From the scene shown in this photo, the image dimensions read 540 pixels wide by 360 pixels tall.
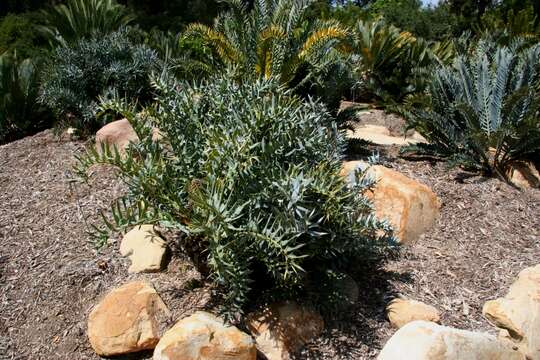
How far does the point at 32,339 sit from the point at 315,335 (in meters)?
1.62

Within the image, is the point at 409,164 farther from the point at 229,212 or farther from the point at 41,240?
the point at 41,240

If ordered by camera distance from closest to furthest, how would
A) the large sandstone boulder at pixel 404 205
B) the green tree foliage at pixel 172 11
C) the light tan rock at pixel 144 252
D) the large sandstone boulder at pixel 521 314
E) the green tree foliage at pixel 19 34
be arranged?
the large sandstone boulder at pixel 521 314 → the light tan rock at pixel 144 252 → the large sandstone boulder at pixel 404 205 → the green tree foliage at pixel 19 34 → the green tree foliage at pixel 172 11

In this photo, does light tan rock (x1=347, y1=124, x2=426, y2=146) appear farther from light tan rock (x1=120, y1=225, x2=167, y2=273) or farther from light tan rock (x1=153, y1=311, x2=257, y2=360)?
light tan rock (x1=153, y1=311, x2=257, y2=360)

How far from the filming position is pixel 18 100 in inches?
248

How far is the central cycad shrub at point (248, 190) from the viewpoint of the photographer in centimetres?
260

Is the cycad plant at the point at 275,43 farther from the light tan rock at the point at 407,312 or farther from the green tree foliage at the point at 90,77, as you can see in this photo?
the light tan rock at the point at 407,312

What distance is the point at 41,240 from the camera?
3.86 metres

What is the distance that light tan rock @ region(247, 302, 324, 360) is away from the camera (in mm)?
2791

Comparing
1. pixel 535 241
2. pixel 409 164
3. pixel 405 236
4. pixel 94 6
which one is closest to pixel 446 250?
pixel 405 236

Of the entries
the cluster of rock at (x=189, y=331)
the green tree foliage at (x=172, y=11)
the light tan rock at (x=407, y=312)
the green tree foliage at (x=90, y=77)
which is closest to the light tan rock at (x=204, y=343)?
the cluster of rock at (x=189, y=331)

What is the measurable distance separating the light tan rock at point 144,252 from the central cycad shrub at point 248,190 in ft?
1.53

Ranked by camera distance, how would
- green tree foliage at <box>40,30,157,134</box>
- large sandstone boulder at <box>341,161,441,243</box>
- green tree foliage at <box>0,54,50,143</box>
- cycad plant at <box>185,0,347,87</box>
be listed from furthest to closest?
1. green tree foliage at <box>0,54,50,143</box>
2. green tree foliage at <box>40,30,157,134</box>
3. cycad plant at <box>185,0,347,87</box>
4. large sandstone boulder at <box>341,161,441,243</box>

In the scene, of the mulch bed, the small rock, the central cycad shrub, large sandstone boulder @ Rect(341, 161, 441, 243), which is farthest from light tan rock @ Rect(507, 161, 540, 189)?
the small rock

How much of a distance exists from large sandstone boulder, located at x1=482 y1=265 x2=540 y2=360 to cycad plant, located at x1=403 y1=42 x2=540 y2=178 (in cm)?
158
